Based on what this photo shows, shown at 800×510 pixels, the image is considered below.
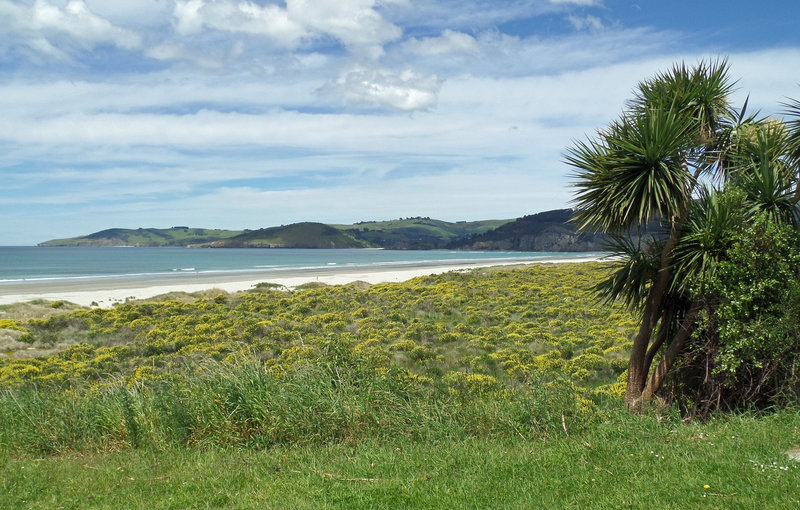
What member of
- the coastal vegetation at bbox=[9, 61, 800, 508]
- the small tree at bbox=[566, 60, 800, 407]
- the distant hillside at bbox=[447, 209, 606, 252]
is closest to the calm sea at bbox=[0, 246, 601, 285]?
the distant hillside at bbox=[447, 209, 606, 252]

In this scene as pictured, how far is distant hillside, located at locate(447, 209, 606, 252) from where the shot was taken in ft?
541

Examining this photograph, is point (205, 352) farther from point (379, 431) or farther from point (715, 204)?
point (715, 204)

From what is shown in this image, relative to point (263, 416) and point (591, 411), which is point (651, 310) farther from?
point (263, 416)

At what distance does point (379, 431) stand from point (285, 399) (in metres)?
1.21

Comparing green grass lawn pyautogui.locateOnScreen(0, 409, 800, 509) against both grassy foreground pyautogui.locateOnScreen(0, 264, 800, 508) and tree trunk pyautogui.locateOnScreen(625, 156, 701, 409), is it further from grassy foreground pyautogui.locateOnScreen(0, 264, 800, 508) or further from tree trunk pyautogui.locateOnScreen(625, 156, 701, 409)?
tree trunk pyautogui.locateOnScreen(625, 156, 701, 409)

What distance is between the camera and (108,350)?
709 inches

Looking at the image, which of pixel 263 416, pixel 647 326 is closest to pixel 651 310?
pixel 647 326

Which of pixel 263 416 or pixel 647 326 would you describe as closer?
pixel 263 416

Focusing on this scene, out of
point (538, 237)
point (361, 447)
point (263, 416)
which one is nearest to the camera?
point (361, 447)

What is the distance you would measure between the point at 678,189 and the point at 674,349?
2.28m

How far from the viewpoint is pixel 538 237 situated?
17562 cm

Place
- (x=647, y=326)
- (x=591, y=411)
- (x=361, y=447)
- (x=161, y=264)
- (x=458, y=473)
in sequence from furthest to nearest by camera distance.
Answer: (x=161, y=264)
(x=647, y=326)
(x=591, y=411)
(x=361, y=447)
(x=458, y=473)

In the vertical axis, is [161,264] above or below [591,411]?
above

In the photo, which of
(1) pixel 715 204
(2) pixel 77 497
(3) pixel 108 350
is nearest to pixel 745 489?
(1) pixel 715 204
